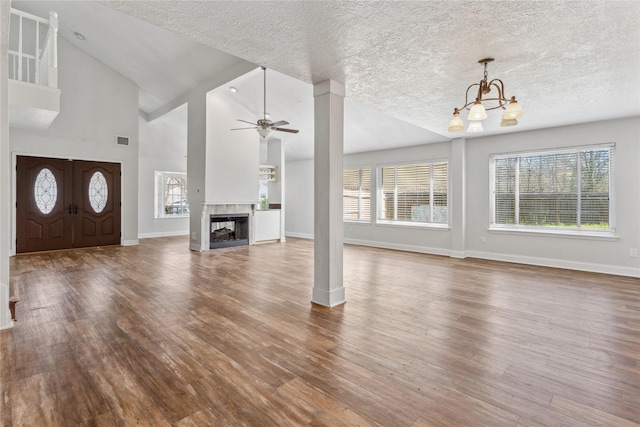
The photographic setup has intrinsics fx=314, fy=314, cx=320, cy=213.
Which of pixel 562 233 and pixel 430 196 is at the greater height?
pixel 430 196

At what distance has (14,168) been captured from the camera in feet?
21.7

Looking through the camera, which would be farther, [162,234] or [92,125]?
[162,234]

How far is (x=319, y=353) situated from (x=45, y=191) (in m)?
7.87

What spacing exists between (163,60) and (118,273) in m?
4.55

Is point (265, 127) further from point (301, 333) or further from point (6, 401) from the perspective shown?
point (6, 401)

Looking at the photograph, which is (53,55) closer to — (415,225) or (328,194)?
(328,194)

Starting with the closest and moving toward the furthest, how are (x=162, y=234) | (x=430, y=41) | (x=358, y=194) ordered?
(x=430, y=41)
(x=358, y=194)
(x=162, y=234)

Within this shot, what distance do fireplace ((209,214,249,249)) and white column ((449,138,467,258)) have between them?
16.8ft

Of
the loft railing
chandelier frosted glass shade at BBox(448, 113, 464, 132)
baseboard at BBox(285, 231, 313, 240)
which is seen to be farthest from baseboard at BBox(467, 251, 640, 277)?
the loft railing

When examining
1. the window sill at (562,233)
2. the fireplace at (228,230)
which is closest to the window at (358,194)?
the fireplace at (228,230)

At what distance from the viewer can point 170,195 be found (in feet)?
33.9

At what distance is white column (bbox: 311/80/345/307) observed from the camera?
350cm

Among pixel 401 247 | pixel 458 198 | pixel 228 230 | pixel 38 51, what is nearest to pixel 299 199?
pixel 228 230

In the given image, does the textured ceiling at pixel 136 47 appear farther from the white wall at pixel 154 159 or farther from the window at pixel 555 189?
the window at pixel 555 189
